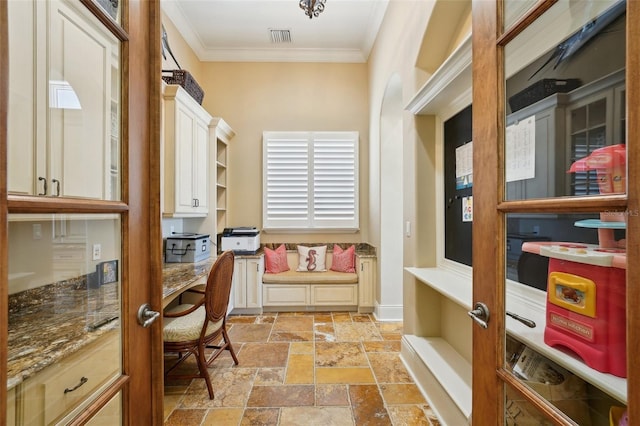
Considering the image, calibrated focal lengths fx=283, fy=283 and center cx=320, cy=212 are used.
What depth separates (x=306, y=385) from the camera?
2.32 meters

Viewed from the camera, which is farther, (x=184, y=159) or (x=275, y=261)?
(x=275, y=261)

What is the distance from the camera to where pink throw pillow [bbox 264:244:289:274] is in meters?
4.27

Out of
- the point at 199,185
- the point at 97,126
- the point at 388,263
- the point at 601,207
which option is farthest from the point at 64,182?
the point at 388,263

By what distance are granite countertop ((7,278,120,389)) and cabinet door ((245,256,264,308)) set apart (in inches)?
121

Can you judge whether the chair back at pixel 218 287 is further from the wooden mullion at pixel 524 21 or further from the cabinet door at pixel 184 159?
the wooden mullion at pixel 524 21

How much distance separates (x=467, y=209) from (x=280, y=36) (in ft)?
11.9

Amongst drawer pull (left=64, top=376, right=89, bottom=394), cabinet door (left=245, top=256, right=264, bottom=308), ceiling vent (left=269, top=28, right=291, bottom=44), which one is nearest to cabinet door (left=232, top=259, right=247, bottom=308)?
cabinet door (left=245, top=256, right=264, bottom=308)

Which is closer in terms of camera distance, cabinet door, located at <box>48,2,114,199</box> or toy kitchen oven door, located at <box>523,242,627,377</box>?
toy kitchen oven door, located at <box>523,242,627,377</box>

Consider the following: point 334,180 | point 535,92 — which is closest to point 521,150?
point 535,92

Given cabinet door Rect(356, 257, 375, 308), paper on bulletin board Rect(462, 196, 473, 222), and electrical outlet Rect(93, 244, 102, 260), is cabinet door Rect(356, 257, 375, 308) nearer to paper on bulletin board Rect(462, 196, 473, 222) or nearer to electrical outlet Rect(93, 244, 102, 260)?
paper on bulletin board Rect(462, 196, 473, 222)

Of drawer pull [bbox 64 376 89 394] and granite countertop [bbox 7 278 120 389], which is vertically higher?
granite countertop [bbox 7 278 120 389]

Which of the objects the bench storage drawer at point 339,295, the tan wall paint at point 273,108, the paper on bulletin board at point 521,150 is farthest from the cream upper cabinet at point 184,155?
the paper on bulletin board at point 521,150

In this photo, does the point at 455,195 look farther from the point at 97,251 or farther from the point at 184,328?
the point at 184,328

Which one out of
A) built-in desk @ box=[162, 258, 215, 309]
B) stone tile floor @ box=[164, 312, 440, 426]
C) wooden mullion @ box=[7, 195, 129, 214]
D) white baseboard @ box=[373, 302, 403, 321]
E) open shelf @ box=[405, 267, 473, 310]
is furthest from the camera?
white baseboard @ box=[373, 302, 403, 321]
